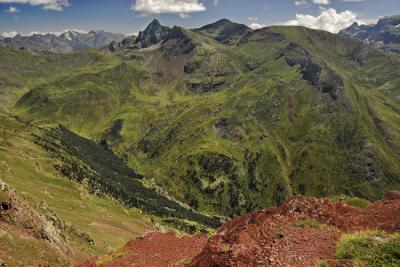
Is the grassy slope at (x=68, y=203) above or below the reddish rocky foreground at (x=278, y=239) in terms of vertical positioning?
below

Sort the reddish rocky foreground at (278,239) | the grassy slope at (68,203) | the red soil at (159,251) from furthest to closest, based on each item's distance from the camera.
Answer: the grassy slope at (68,203)
the red soil at (159,251)
the reddish rocky foreground at (278,239)

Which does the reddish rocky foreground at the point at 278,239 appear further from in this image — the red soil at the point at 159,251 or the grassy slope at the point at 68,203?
the grassy slope at the point at 68,203

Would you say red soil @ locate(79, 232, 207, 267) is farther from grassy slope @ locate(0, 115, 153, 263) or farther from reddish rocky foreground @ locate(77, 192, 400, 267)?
grassy slope @ locate(0, 115, 153, 263)

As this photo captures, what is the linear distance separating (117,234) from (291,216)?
119285mm

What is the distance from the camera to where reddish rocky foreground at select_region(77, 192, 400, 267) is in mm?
27453

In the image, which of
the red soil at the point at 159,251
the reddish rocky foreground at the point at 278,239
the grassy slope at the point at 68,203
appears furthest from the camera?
the grassy slope at the point at 68,203

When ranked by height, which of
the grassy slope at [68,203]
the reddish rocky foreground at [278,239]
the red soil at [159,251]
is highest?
the reddish rocky foreground at [278,239]

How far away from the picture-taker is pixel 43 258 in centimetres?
5359

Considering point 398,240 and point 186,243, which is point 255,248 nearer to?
point 398,240

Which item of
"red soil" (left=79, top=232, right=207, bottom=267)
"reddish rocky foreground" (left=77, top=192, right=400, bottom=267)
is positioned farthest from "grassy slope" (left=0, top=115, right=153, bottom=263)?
"reddish rocky foreground" (left=77, top=192, right=400, bottom=267)

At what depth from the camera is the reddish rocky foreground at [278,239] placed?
27453mm

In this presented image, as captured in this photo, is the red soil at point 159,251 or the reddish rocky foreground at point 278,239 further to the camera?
the red soil at point 159,251

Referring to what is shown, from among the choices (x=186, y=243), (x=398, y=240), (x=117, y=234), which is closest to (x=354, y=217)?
(x=398, y=240)

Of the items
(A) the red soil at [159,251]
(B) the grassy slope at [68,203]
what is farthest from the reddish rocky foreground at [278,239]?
(B) the grassy slope at [68,203]
